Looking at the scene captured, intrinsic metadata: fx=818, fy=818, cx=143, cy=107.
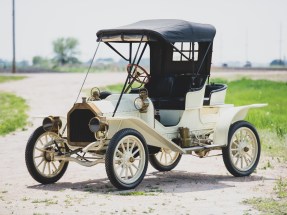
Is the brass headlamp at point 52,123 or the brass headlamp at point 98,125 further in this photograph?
the brass headlamp at point 52,123

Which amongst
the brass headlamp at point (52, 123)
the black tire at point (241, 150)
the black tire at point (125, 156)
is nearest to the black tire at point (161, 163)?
the black tire at point (241, 150)

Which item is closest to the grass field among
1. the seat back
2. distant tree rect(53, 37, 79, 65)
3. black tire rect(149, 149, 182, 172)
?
black tire rect(149, 149, 182, 172)

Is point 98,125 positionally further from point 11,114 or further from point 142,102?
point 11,114

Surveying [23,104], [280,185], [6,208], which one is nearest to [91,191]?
[6,208]

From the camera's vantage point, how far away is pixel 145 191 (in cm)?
1093

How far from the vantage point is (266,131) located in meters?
18.8

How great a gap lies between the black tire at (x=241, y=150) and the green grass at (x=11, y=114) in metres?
8.50

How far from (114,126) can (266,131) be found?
829cm

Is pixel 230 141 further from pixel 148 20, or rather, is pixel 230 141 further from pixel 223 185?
pixel 148 20

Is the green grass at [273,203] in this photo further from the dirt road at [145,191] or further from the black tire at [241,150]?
the black tire at [241,150]

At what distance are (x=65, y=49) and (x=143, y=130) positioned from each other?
434 feet

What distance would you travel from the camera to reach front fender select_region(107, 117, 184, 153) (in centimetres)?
1112

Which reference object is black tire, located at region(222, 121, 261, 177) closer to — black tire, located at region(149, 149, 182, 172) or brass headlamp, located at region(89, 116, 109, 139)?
black tire, located at region(149, 149, 182, 172)

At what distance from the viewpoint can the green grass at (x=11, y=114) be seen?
20984 mm
